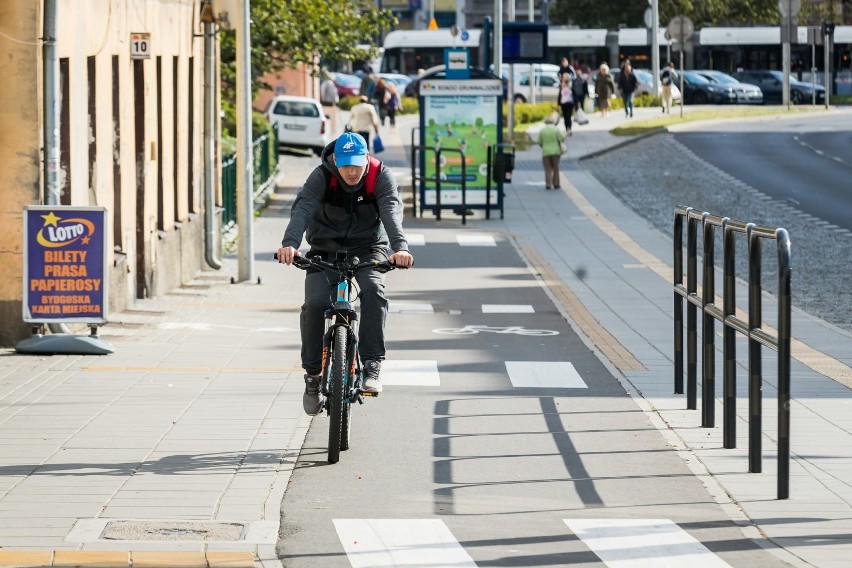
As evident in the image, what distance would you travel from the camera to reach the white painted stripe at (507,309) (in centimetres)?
1711

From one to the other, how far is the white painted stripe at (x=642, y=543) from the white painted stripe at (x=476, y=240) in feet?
55.9

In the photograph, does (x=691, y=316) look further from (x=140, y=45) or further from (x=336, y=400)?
(x=140, y=45)

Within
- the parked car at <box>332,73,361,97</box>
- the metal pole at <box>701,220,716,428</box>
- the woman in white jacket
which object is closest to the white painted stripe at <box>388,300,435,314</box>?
the metal pole at <box>701,220,716,428</box>

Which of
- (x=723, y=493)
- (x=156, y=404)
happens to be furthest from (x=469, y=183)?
(x=723, y=493)

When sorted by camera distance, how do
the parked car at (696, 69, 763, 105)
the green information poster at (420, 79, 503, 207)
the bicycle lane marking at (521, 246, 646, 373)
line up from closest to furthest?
the bicycle lane marking at (521, 246, 646, 373) → the green information poster at (420, 79, 503, 207) → the parked car at (696, 69, 763, 105)

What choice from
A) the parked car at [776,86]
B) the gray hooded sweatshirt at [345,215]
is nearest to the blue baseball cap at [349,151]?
the gray hooded sweatshirt at [345,215]

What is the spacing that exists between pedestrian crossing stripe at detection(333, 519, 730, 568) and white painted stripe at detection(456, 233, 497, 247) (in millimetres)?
17091

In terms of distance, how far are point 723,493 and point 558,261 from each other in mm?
14277

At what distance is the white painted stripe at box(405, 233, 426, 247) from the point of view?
24.9 meters

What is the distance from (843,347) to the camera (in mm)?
14375

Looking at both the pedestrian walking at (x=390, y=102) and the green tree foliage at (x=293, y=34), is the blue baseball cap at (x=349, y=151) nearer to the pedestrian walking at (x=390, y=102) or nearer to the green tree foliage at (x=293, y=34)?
the green tree foliage at (x=293, y=34)

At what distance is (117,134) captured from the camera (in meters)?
17.0

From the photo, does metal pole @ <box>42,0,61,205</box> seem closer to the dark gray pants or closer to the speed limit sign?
the speed limit sign

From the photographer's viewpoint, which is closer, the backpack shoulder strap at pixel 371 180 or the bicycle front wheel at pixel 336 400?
the bicycle front wheel at pixel 336 400
